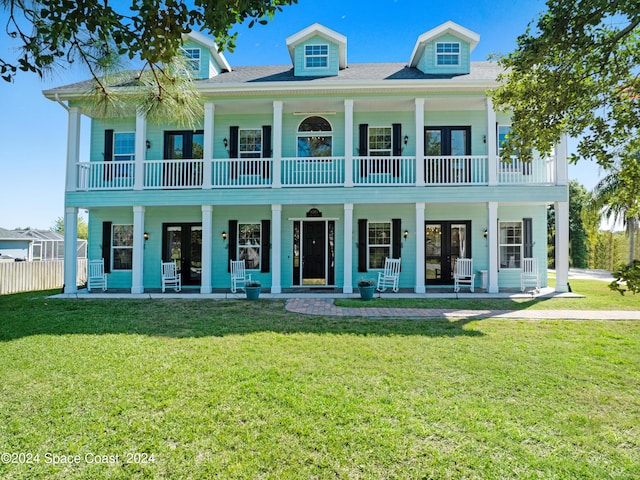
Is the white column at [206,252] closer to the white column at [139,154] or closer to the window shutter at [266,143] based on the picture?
the white column at [139,154]

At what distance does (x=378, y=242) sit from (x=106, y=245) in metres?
9.01

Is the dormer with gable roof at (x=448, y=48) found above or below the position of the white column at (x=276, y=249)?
above

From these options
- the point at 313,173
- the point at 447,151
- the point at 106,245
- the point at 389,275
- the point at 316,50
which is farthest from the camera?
the point at 106,245

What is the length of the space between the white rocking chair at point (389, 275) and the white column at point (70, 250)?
9.09 meters

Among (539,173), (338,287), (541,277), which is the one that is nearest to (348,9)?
(539,173)

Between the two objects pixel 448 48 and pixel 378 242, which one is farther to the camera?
pixel 378 242

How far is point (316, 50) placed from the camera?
38.2 feet

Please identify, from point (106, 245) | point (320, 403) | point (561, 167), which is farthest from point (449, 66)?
point (106, 245)

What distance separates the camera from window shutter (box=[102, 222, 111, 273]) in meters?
11.7

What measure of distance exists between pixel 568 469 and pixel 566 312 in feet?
21.6

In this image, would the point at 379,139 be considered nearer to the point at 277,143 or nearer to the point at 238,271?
the point at 277,143

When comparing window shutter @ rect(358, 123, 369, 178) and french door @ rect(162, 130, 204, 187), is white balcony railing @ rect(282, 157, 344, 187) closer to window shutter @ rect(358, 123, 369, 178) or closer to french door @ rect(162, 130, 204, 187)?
window shutter @ rect(358, 123, 369, 178)

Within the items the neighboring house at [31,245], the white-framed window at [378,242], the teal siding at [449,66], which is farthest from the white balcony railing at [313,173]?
the neighboring house at [31,245]

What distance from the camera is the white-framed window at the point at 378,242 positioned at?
11.6 metres
